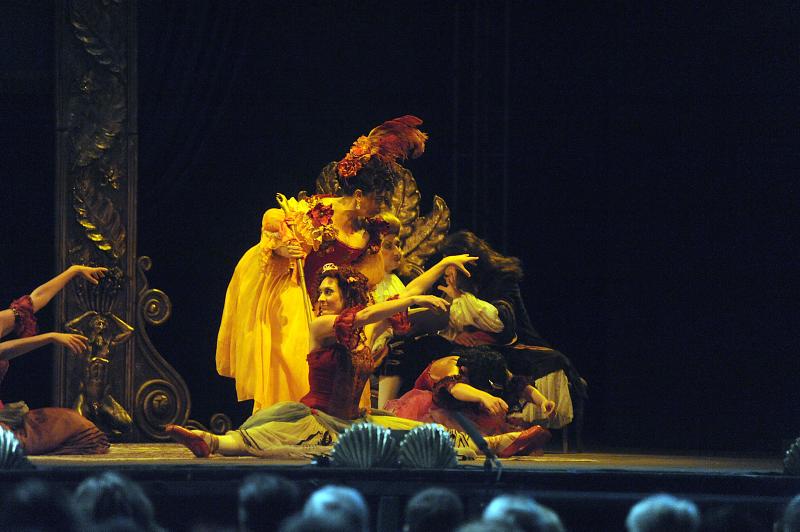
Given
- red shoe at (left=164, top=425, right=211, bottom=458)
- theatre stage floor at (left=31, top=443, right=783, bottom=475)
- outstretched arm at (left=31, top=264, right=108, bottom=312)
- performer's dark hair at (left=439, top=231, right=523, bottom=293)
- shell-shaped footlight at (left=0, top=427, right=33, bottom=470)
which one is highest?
performer's dark hair at (left=439, top=231, right=523, bottom=293)

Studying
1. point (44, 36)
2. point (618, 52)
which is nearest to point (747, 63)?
point (618, 52)

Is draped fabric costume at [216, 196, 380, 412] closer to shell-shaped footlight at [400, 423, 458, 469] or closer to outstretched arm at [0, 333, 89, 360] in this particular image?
outstretched arm at [0, 333, 89, 360]

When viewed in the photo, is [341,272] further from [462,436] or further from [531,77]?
[531,77]

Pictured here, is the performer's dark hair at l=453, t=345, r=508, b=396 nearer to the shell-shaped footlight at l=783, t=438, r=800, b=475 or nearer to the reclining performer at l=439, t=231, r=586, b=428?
the reclining performer at l=439, t=231, r=586, b=428

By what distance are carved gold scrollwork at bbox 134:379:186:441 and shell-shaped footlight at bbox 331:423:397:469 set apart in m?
2.43

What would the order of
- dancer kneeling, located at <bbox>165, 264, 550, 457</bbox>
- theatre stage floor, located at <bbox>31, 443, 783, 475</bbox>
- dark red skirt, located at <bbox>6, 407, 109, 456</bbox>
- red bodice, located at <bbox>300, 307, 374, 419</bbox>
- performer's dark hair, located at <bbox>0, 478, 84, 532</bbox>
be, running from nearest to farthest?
performer's dark hair, located at <bbox>0, 478, 84, 532</bbox> < theatre stage floor, located at <bbox>31, 443, 783, 475</bbox> < dancer kneeling, located at <bbox>165, 264, 550, 457</bbox> < red bodice, located at <bbox>300, 307, 374, 419</bbox> < dark red skirt, located at <bbox>6, 407, 109, 456</bbox>

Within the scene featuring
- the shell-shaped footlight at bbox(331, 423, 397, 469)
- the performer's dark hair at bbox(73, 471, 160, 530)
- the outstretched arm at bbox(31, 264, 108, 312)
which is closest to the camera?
the performer's dark hair at bbox(73, 471, 160, 530)

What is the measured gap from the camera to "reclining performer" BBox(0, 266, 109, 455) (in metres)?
5.84

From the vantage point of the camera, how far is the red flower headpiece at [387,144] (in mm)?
6336

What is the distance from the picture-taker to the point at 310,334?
578 cm

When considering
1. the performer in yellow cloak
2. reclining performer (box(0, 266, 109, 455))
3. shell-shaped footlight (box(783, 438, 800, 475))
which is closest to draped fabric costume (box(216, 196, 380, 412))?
the performer in yellow cloak

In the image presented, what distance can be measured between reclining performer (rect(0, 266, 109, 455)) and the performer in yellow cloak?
2.08 feet

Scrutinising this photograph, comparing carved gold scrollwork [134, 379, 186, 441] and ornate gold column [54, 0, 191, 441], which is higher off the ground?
ornate gold column [54, 0, 191, 441]

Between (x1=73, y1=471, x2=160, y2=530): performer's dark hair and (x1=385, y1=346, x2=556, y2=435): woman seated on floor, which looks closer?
(x1=73, y1=471, x2=160, y2=530): performer's dark hair
